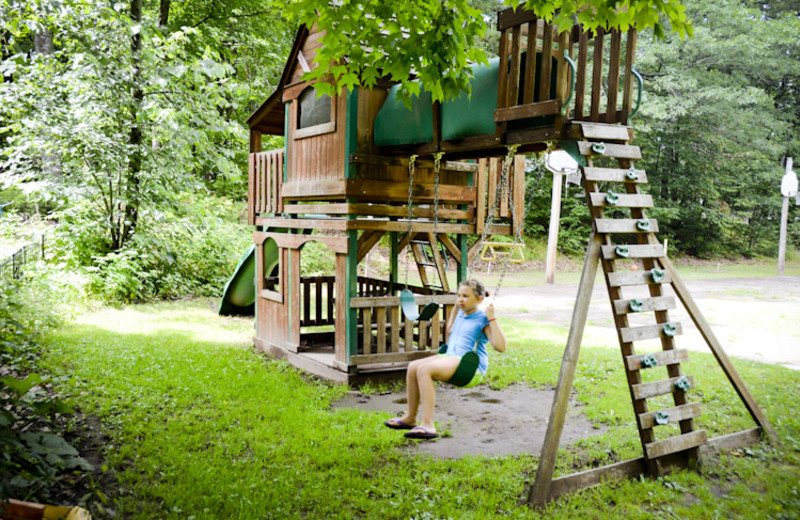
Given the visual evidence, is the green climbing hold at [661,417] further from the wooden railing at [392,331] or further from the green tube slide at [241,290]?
the green tube slide at [241,290]

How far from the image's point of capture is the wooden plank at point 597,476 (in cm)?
493

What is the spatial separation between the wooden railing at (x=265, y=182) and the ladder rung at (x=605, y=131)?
587cm

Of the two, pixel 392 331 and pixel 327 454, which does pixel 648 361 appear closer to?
pixel 327 454

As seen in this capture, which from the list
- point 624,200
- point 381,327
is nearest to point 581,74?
point 624,200

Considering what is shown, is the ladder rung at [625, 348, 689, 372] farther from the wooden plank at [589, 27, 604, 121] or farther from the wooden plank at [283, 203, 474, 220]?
the wooden plank at [283, 203, 474, 220]

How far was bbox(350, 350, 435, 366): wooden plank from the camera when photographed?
27.4 feet

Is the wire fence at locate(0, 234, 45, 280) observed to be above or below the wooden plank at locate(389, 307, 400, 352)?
above

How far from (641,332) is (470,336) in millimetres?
1432

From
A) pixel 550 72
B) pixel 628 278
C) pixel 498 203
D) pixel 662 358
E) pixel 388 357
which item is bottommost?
pixel 388 357

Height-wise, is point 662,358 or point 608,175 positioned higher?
point 608,175

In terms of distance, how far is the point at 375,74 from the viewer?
6332 mm

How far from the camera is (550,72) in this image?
17.8ft

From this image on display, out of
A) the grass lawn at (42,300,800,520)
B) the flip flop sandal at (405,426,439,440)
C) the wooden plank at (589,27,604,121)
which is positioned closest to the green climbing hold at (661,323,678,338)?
the grass lawn at (42,300,800,520)

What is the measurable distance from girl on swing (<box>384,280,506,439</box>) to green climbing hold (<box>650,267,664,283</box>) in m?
1.36
